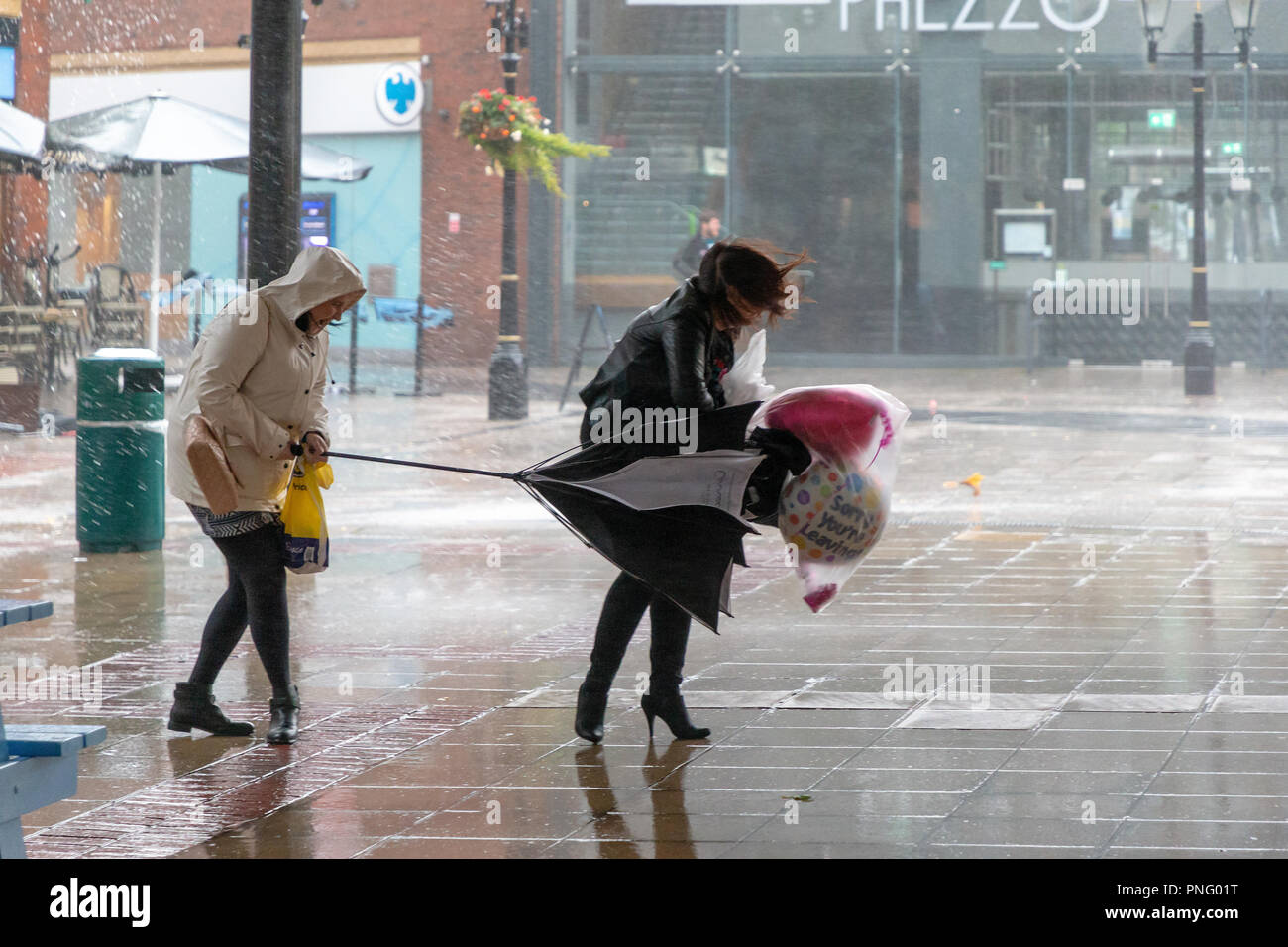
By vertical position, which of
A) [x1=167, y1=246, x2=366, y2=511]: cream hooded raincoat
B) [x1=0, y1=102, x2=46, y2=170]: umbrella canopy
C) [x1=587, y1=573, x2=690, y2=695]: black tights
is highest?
[x1=0, y1=102, x2=46, y2=170]: umbrella canopy

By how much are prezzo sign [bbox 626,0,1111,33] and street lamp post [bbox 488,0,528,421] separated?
323 inches

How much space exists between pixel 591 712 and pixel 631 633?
0.96 feet

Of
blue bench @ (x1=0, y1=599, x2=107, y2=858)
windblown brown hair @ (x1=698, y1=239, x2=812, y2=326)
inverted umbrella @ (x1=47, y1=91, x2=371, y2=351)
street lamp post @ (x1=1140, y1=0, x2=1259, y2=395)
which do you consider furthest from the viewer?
street lamp post @ (x1=1140, y1=0, x2=1259, y2=395)

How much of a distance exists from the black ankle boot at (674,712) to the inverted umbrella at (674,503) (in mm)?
380

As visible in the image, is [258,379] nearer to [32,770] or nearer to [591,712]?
[591,712]

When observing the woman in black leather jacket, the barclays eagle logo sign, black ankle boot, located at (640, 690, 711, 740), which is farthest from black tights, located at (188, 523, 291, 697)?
the barclays eagle logo sign

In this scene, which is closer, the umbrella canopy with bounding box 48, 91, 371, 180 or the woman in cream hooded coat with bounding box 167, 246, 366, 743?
the woman in cream hooded coat with bounding box 167, 246, 366, 743

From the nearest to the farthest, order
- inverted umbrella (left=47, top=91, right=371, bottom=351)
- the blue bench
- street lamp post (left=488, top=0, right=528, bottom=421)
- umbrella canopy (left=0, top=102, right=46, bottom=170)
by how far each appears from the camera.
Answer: the blue bench < umbrella canopy (left=0, top=102, right=46, bottom=170) < street lamp post (left=488, top=0, right=528, bottom=421) < inverted umbrella (left=47, top=91, right=371, bottom=351)

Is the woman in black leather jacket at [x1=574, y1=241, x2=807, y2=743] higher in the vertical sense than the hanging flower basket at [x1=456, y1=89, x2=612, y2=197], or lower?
lower

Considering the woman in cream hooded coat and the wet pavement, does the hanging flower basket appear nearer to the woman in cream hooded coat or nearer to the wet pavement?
the wet pavement

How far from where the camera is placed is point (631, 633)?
234 inches

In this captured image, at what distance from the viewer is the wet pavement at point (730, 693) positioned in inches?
195

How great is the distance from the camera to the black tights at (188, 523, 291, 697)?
5.97 meters
